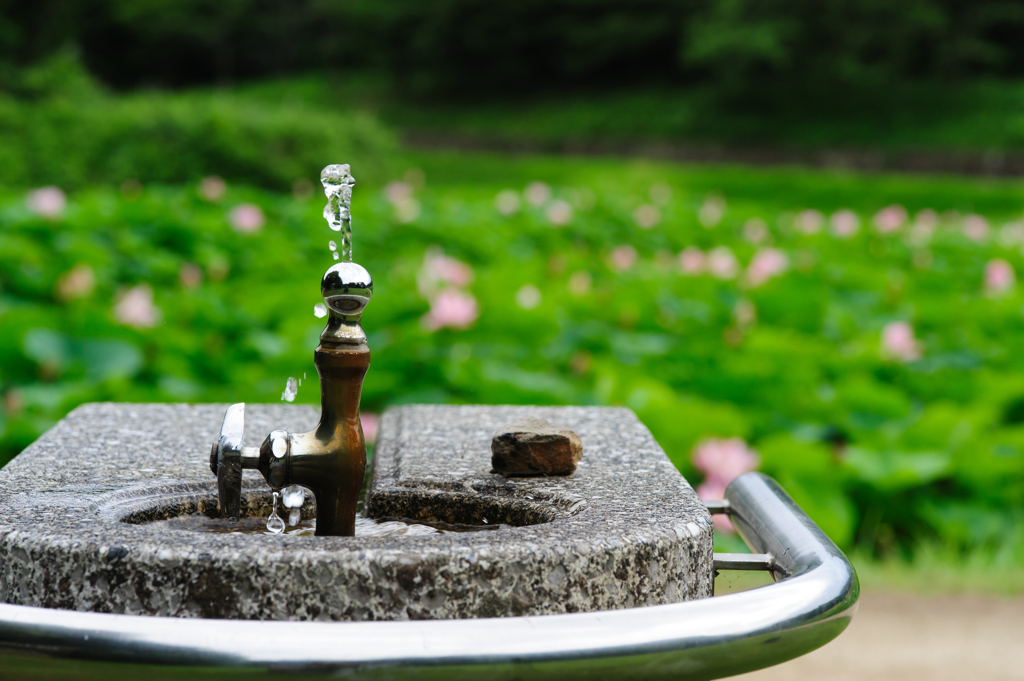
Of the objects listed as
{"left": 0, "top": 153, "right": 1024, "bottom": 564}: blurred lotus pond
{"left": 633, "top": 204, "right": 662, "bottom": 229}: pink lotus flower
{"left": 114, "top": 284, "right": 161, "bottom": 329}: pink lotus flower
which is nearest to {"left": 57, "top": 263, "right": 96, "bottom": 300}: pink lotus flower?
{"left": 0, "top": 153, "right": 1024, "bottom": 564}: blurred lotus pond

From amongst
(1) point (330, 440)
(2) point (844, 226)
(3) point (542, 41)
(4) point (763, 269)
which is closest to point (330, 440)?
(1) point (330, 440)

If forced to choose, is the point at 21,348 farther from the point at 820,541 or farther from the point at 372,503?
the point at 820,541

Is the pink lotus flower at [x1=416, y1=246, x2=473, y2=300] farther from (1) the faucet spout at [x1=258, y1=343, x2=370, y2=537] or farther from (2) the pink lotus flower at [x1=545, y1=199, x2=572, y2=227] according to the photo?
(2) the pink lotus flower at [x1=545, y1=199, x2=572, y2=227]

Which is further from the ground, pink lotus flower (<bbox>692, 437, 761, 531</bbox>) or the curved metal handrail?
the curved metal handrail

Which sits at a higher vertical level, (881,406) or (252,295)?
(252,295)

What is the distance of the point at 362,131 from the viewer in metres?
10.0

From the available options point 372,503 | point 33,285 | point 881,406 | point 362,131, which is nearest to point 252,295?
point 33,285

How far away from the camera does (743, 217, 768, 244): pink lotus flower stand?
6035 mm

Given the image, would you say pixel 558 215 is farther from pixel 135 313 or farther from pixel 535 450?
pixel 535 450

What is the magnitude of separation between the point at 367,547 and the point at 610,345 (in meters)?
2.54

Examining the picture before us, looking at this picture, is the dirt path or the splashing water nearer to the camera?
the splashing water

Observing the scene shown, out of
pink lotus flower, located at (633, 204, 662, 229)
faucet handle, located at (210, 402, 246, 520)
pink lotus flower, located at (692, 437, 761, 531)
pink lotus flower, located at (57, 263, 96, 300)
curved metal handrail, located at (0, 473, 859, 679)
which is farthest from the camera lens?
pink lotus flower, located at (633, 204, 662, 229)

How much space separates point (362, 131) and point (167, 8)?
33.3 metres

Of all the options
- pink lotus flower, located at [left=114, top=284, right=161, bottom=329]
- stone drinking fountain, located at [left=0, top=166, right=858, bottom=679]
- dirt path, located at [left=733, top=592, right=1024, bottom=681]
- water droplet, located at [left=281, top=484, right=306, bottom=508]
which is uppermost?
stone drinking fountain, located at [left=0, top=166, right=858, bottom=679]
